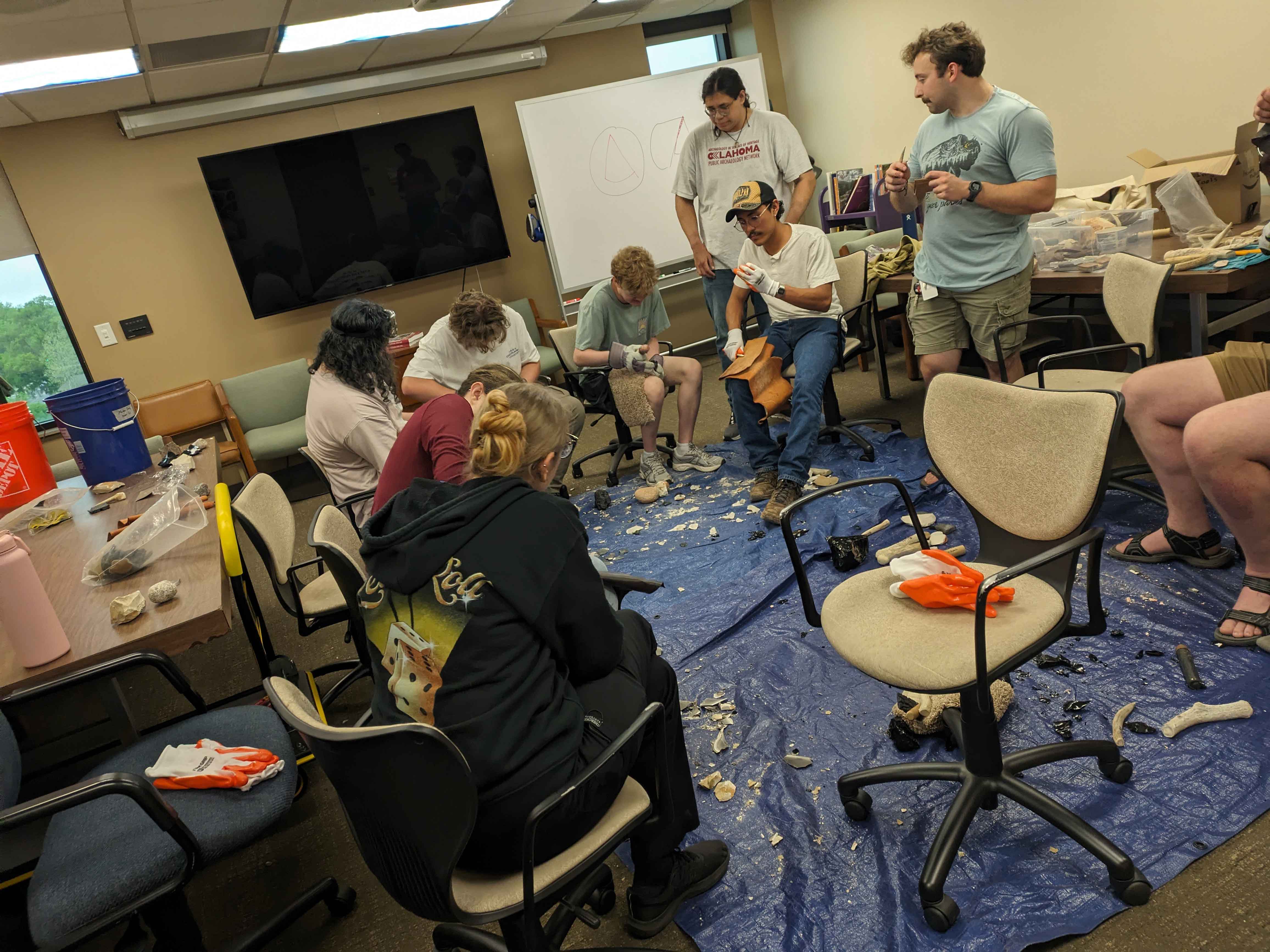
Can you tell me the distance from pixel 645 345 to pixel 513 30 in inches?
102

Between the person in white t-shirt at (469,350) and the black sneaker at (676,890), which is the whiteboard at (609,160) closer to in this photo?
the person in white t-shirt at (469,350)

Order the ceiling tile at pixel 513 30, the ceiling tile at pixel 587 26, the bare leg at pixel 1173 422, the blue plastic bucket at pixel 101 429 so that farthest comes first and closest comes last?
the ceiling tile at pixel 587 26 → the ceiling tile at pixel 513 30 → the blue plastic bucket at pixel 101 429 → the bare leg at pixel 1173 422

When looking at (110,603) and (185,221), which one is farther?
(185,221)

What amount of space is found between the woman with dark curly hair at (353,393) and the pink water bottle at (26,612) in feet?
3.55

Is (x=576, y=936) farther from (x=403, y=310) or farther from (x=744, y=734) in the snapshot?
(x=403, y=310)

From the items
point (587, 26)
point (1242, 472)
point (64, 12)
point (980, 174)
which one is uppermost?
point (587, 26)

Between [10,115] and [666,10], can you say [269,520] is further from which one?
[666,10]

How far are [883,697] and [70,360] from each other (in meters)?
5.39

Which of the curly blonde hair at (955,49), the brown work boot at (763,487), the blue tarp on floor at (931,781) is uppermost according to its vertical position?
the curly blonde hair at (955,49)

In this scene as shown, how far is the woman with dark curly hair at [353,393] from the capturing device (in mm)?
2652

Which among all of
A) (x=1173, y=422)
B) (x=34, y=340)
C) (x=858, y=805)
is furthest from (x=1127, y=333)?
(x=34, y=340)

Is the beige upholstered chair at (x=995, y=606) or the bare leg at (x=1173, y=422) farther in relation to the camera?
the bare leg at (x=1173, y=422)

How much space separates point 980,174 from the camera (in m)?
2.88

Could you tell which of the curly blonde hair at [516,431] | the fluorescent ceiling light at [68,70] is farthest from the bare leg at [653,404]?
the fluorescent ceiling light at [68,70]
